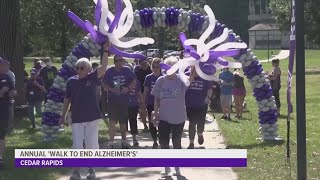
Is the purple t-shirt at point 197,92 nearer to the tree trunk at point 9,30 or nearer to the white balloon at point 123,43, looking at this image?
the white balloon at point 123,43

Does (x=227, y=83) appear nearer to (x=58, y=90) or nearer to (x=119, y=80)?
(x=58, y=90)

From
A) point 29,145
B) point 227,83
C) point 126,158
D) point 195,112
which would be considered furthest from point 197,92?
point 227,83

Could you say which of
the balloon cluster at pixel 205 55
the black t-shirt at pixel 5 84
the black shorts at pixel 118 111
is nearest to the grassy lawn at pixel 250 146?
the black t-shirt at pixel 5 84

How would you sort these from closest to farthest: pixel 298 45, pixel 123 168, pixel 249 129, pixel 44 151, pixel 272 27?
pixel 298 45 < pixel 44 151 < pixel 123 168 < pixel 249 129 < pixel 272 27

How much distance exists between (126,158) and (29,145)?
14.5 ft

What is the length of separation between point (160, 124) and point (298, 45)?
139 inches

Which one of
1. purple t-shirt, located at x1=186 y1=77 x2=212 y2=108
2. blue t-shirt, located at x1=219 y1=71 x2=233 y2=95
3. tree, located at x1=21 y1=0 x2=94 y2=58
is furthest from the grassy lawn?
tree, located at x1=21 y1=0 x2=94 y2=58

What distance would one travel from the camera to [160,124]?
29.6ft

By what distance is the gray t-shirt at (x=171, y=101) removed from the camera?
29.3 ft

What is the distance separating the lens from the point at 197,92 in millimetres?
11039

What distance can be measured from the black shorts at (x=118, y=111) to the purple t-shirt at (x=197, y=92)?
46.0 inches

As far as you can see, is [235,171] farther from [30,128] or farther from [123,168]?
[30,128]

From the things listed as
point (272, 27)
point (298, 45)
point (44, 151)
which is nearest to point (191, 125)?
point (44, 151)

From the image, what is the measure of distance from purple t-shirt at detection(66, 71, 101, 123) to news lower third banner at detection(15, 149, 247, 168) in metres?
0.48
